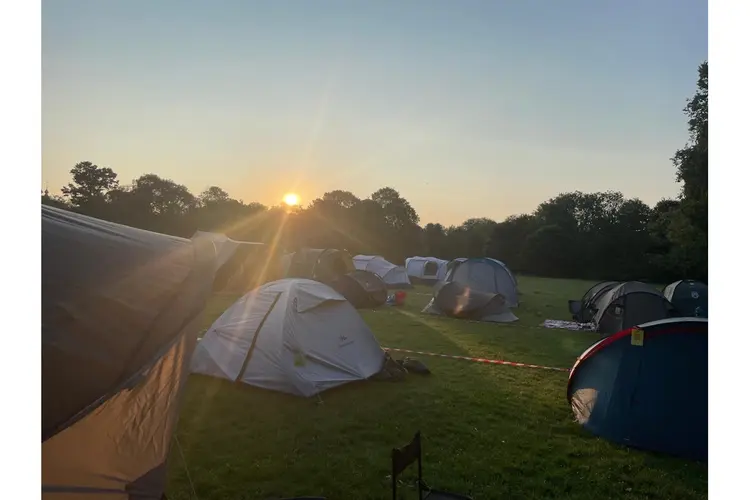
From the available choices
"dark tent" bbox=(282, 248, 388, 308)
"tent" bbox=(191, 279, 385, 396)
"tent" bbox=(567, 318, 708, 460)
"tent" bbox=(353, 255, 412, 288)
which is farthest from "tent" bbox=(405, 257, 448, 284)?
"tent" bbox=(567, 318, 708, 460)

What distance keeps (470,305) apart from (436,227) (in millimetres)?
33132

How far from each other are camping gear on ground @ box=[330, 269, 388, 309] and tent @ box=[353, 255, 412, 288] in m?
7.44

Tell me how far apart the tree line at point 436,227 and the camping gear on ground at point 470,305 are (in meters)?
13.9

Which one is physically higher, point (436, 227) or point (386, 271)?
point (436, 227)

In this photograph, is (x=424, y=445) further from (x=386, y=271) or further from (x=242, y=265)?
(x=386, y=271)

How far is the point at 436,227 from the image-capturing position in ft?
154

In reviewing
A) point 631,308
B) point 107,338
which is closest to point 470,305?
point 631,308

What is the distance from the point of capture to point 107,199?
31.9m

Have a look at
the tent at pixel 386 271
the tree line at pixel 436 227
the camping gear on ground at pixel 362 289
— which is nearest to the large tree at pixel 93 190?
the tree line at pixel 436 227

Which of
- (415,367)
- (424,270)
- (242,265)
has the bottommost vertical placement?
(415,367)

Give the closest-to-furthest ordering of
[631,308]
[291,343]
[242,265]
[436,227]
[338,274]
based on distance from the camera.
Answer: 1. [291,343]
2. [631,308]
3. [242,265]
4. [338,274]
5. [436,227]
